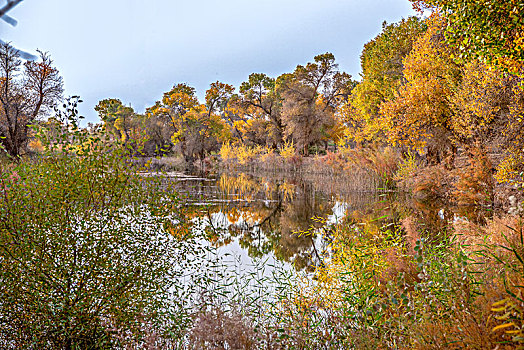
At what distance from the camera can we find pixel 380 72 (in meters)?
20.3

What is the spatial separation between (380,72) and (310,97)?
1033 centimetres

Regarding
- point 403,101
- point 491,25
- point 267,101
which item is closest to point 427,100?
point 403,101

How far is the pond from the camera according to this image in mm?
6934

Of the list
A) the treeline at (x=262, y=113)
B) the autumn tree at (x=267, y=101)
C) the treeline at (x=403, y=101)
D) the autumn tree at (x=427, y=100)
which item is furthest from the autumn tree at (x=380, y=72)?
the autumn tree at (x=267, y=101)

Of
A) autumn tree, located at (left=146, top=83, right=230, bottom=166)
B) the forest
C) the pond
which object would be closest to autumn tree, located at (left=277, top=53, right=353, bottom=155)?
autumn tree, located at (left=146, top=83, right=230, bottom=166)

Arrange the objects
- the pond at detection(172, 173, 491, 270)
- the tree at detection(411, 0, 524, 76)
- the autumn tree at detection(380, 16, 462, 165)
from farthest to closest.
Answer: the autumn tree at detection(380, 16, 462, 165), the pond at detection(172, 173, 491, 270), the tree at detection(411, 0, 524, 76)

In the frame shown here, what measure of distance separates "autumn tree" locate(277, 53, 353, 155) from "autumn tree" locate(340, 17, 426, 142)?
4988 mm

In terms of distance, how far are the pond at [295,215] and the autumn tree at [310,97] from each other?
42.1 ft

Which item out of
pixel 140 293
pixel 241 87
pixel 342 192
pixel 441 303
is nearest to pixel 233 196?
pixel 342 192

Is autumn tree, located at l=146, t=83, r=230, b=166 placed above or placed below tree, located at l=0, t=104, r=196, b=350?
above

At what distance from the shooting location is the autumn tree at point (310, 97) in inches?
1153

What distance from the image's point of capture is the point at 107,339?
3533 millimetres

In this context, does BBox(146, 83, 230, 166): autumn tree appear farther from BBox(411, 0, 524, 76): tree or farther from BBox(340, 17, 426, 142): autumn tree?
BBox(411, 0, 524, 76): tree

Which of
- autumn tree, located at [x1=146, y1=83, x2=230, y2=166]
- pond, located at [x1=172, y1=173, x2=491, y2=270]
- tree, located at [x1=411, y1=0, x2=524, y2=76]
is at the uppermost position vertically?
autumn tree, located at [x1=146, y1=83, x2=230, y2=166]
